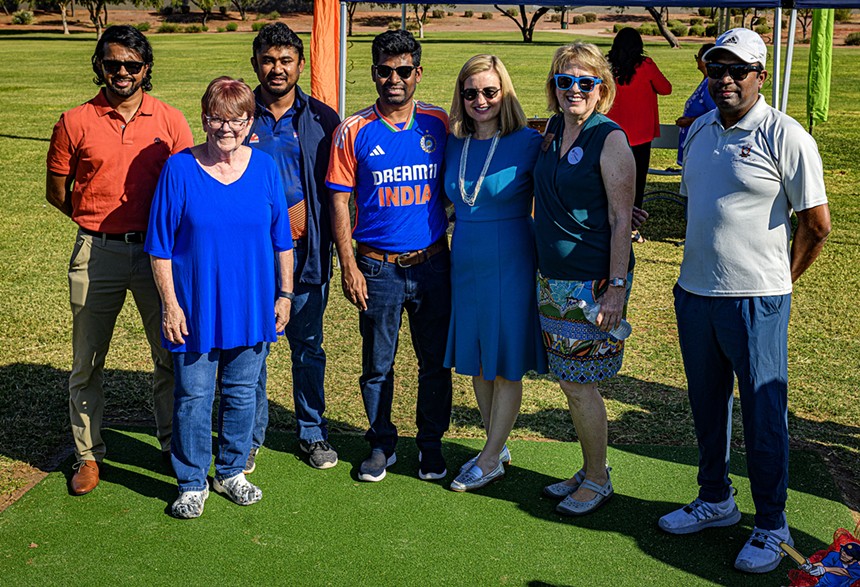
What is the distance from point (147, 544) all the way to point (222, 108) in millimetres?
1818

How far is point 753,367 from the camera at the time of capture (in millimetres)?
3574

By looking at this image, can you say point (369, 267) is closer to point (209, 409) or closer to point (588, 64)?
point (209, 409)

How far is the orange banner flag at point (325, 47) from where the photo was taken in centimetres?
802

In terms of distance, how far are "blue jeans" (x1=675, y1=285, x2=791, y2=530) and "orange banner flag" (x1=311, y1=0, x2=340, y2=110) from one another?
504 centimetres

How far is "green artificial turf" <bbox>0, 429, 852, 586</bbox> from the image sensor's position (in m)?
3.64

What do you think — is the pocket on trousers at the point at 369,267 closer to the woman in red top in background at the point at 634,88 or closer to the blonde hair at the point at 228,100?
the blonde hair at the point at 228,100

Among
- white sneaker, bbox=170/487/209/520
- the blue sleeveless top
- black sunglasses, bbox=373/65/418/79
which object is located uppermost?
black sunglasses, bbox=373/65/418/79

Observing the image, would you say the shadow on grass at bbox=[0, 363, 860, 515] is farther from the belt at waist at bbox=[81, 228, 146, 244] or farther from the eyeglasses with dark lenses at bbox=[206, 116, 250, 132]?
the eyeglasses with dark lenses at bbox=[206, 116, 250, 132]

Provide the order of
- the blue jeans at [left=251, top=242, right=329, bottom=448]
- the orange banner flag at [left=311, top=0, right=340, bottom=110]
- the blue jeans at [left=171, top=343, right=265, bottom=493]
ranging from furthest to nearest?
the orange banner flag at [left=311, top=0, right=340, bottom=110] < the blue jeans at [left=251, top=242, right=329, bottom=448] < the blue jeans at [left=171, top=343, right=265, bottom=493]

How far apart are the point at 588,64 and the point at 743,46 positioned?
579 mm

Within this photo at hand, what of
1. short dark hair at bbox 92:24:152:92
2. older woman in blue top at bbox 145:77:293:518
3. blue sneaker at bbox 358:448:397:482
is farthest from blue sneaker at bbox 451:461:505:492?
short dark hair at bbox 92:24:152:92

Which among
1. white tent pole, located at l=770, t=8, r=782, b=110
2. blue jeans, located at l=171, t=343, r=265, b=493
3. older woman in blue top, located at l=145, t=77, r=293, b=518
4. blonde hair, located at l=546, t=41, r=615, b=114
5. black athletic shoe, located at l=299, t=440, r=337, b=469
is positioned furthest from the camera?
white tent pole, located at l=770, t=8, r=782, b=110

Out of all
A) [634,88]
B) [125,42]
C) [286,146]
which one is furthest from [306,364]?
[634,88]

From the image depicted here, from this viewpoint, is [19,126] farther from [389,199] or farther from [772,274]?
[772,274]
